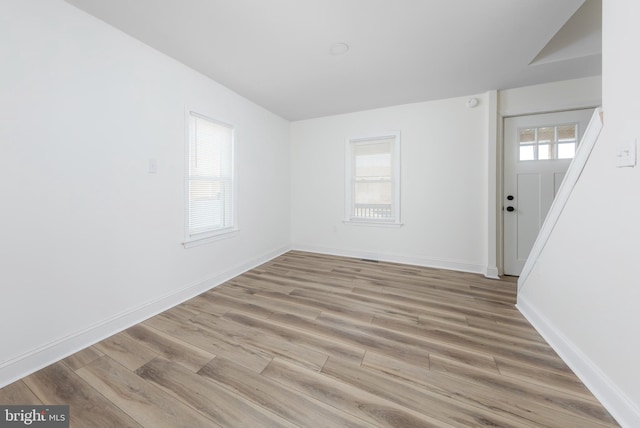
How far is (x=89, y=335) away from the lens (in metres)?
1.79

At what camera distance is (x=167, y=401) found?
1297 millimetres

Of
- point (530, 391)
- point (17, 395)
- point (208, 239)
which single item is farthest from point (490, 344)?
point (17, 395)

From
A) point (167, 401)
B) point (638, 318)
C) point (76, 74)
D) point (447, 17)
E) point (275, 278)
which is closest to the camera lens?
point (638, 318)

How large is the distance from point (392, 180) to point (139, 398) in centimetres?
384

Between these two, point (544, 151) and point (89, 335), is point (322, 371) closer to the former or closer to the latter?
point (89, 335)

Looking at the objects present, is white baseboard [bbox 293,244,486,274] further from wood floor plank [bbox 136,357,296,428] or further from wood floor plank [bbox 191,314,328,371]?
wood floor plank [bbox 136,357,296,428]

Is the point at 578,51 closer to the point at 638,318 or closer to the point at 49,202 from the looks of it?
the point at 638,318

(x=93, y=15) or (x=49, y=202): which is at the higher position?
(x=93, y=15)

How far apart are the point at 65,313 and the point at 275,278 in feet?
6.42

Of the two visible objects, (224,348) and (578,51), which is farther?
(578,51)

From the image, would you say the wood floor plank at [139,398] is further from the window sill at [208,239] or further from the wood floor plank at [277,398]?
the window sill at [208,239]

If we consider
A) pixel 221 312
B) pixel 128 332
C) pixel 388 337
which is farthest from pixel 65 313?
pixel 388 337

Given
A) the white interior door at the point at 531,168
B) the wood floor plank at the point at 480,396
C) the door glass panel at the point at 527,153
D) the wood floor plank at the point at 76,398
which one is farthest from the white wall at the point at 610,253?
the wood floor plank at the point at 76,398

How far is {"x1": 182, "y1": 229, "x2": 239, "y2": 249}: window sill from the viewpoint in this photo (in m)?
2.61
